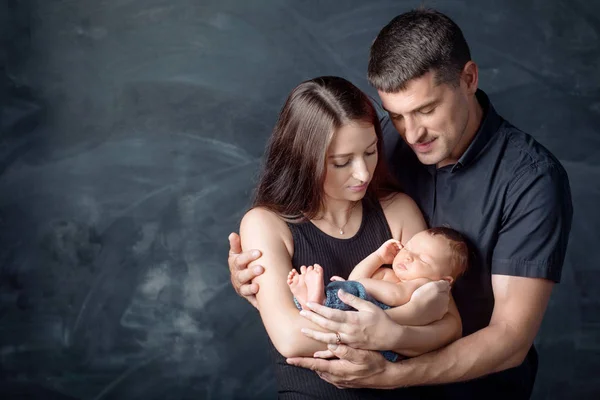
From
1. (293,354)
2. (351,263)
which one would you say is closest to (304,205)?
(351,263)

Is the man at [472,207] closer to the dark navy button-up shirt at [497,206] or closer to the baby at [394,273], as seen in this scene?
the dark navy button-up shirt at [497,206]

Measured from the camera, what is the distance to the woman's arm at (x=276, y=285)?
8.05ft

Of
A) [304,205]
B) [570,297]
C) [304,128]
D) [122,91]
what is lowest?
[570,297]

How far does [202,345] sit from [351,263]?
178cm

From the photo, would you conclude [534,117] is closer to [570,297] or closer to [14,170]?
[570,297]

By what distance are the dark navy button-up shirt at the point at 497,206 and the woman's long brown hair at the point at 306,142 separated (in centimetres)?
29

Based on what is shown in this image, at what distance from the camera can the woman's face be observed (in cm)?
259

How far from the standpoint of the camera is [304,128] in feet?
8.68

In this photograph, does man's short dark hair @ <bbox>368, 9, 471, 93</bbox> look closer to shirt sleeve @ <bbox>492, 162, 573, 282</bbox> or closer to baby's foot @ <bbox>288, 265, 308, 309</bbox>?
shirt sleeve @ <bbox>492, 162, 573, 282</bbox>

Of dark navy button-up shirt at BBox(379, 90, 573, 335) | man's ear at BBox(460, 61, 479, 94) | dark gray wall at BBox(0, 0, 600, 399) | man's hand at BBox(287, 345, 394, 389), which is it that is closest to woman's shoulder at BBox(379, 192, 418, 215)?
dark navy button-up shirt at BBox(379, 90, 573, 335)

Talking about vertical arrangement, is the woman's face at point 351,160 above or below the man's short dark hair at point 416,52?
below

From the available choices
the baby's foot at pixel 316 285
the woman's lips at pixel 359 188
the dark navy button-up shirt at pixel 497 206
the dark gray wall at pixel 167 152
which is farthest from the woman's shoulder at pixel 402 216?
the dark gray wall at pixel 167 152

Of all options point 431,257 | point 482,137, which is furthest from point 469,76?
point 431,257

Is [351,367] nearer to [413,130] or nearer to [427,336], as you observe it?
[427,336]
